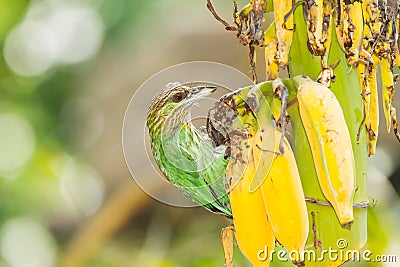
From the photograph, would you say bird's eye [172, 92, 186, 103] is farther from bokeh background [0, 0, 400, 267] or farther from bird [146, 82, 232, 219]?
bokeh background [0, 0, 400, 267]

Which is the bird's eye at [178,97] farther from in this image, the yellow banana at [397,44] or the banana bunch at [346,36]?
the yellow banana at [397,44]

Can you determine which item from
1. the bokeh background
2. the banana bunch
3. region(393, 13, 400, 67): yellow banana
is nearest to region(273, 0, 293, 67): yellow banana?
the banana bunch

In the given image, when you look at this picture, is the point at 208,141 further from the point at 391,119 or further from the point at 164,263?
the point at 164,263

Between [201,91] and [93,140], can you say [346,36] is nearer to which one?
[201,91]

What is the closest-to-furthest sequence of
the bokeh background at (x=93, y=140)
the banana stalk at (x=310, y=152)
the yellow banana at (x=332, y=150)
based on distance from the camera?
the yellow banana at (x=332, y=150) → the banana stalk at (x=310, y=152) → the bokeh background at (x=93, y=140)

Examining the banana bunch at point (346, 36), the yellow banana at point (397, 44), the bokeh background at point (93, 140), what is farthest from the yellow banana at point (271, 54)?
the bokeh background at point (93, 140)

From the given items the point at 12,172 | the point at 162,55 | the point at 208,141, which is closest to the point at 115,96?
the point at 162,55

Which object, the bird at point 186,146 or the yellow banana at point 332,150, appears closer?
the yellow banana at point 332,150
